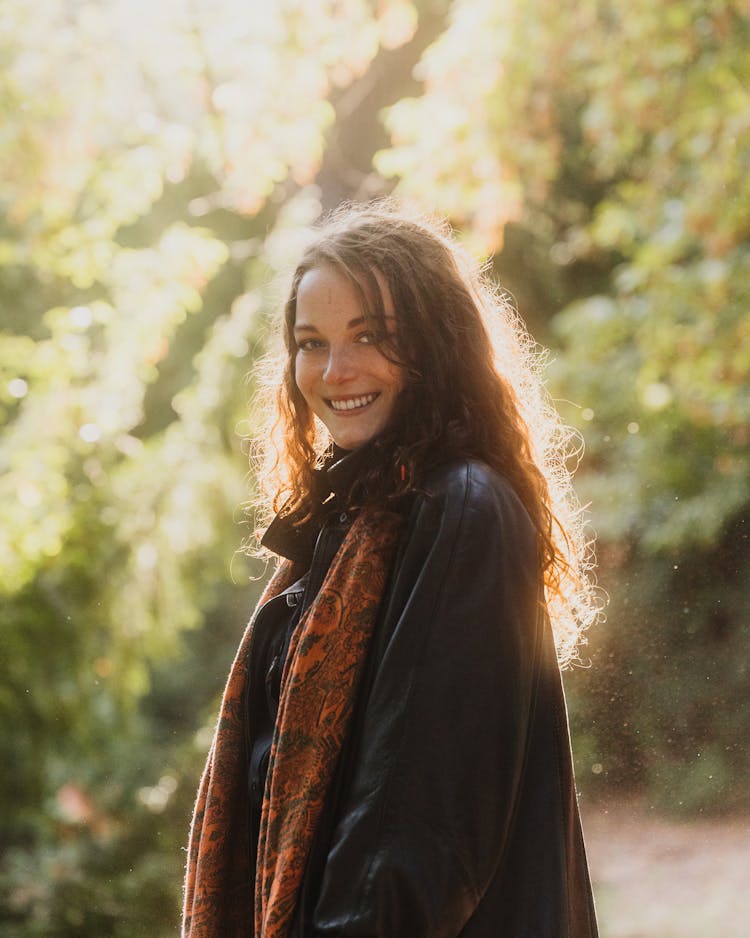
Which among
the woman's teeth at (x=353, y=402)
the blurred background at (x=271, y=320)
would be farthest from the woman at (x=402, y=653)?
the blurred background at (x=271, y=320)

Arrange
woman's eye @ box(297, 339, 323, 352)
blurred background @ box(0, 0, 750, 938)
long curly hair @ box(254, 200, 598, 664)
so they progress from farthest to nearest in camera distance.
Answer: blurred background @ box(0, 0, 750, 938) → woman's eye @ box(297, 339, 323, 352) → long curly hair @ box(254, 200, 598, 664)

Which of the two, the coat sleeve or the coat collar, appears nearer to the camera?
the coat sleeve

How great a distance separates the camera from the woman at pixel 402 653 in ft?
2.72

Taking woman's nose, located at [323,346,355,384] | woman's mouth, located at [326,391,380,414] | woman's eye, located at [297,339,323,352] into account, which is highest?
woman's eye, located at [297,339,323,352]

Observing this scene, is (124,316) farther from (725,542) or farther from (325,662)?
(325,662)

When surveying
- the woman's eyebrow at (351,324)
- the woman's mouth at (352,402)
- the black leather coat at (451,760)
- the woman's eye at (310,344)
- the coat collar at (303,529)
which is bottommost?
the black leather coat at (451,760)

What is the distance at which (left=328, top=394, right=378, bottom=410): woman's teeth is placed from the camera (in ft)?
3.43

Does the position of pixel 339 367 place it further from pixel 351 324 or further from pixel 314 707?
pixel 314 707

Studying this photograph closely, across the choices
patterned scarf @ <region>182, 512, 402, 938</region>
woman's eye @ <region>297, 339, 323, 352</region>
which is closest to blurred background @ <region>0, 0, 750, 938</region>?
woman's eye @ <region>297, 339, 323, 352</region>

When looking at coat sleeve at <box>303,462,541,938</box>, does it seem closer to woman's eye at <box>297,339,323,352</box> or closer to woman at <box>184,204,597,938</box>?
woman at <box>184,204,597,938</box>

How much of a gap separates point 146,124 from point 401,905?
270 centimetres

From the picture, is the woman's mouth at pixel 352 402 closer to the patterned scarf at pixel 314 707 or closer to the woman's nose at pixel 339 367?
the woman's nose at pixel 339 367

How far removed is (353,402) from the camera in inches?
41.5

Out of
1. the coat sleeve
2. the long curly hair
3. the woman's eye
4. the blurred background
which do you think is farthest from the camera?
the blurred background
